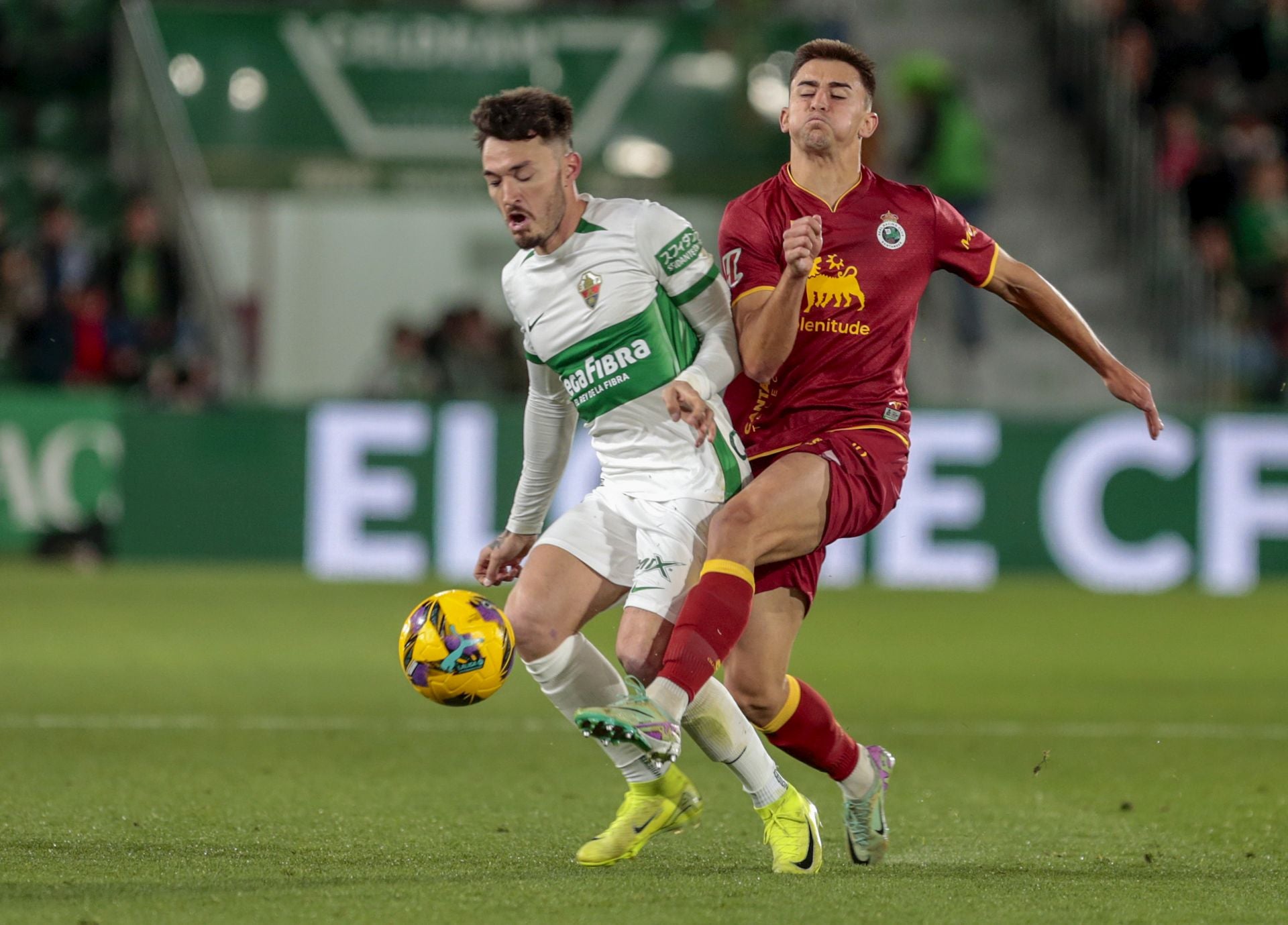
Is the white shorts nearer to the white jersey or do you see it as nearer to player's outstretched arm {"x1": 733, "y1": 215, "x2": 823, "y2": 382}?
the white jersey

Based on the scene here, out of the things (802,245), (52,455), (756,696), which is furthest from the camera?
(52,455)

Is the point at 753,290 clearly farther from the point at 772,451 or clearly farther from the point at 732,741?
the point at 732,741

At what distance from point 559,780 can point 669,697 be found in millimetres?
2217

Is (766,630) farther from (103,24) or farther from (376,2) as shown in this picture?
(103,24)

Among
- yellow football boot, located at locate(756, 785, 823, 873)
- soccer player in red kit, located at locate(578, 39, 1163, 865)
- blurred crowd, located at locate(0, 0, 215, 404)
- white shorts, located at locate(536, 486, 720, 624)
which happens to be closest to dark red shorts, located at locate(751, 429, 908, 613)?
soccer player in red kit, located at locate(578, 39, 1163, 865)

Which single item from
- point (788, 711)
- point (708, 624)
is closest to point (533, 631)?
point (708, 624)

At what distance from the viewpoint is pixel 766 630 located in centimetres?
530

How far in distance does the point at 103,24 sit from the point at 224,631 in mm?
9201

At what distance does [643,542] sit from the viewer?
17.3ft

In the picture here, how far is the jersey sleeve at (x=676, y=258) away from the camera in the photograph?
211 inches

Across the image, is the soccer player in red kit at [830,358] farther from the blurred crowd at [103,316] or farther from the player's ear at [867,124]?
the blurred crowd at [103,316]

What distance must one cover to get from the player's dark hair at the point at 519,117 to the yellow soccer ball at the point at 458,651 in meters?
1.18

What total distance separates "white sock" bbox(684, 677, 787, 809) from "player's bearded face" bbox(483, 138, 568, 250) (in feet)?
4.16

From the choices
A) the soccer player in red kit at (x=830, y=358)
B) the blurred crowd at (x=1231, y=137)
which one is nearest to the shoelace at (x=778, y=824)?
the soccer player in red kit at (x=830, y=358)
